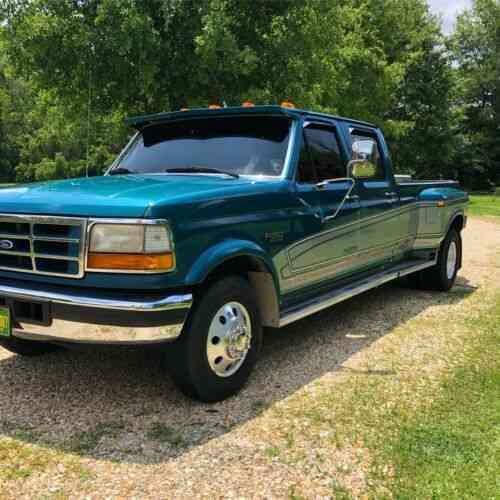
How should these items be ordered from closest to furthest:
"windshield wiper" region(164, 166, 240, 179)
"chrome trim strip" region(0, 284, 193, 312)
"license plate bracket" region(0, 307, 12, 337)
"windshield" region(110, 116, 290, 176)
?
1. "chrome trim strip" region(0, 284, 193, 312)
2. "license plate bracket" region(0, 307, 12, 337)
3. "windshield wiper" region(164, 166, 240, 179)
4. "windshield" region(110, 116, 290, 176)

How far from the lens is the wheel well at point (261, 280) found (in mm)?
3980

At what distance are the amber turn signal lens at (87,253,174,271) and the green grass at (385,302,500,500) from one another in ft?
5.41

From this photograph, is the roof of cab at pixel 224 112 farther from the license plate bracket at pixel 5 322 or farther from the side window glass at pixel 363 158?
the license plate bracket at pixel 5 322

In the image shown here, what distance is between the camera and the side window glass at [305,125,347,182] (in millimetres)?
4875

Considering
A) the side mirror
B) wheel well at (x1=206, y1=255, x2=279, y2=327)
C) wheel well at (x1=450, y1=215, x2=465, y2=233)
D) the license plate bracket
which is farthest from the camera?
wheel well at (x1=450, y1=215, x2=465, y2=233)

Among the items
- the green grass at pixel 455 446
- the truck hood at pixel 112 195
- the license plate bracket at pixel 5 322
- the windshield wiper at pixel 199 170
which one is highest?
the windshield wiper at pixel 199 170

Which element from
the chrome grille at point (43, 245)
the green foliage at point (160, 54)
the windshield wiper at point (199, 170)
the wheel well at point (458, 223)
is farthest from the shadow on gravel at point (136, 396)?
the green foliage at point (160, 54)

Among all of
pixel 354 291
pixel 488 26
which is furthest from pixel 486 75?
pixel 354 291

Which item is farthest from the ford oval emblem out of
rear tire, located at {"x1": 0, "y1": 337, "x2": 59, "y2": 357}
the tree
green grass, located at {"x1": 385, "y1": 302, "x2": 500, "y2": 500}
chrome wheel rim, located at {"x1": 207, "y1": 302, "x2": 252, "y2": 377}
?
the tree

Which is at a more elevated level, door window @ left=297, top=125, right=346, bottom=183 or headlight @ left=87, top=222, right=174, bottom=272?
door window @ left=297, top=125, right=346, bottom=183

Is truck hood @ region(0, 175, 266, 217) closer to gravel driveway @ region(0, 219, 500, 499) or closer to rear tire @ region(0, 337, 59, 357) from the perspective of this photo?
gravel driveway @ region(0, 219, 500, 499)

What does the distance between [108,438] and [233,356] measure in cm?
96

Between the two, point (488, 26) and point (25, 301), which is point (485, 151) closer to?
point (488, 26)

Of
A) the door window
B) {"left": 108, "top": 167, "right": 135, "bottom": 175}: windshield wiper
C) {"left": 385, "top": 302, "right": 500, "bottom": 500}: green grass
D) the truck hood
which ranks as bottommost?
{"left": 385, "top": 302, "right": 500, "bottom": 500}: green grass
